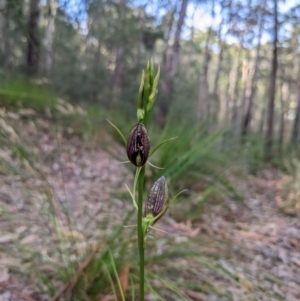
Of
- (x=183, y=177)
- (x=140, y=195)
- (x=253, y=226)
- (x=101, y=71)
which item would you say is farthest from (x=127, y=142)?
(x=101, y=71)

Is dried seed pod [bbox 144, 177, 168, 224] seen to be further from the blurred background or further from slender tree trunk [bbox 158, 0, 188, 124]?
slender tree trunk [bbox 158, 0, 188, 124]

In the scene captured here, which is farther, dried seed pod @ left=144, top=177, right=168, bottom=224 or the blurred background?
the blurred background

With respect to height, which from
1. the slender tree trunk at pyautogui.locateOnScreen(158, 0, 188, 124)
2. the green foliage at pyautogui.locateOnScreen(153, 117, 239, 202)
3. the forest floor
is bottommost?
the forest floor

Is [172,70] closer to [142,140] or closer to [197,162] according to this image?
[197,162]

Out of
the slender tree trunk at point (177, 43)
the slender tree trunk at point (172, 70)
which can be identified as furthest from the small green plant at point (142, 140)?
the slender tree trunk at point (177, 43)

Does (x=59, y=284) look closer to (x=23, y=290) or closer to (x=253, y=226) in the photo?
(x=23, y=290)

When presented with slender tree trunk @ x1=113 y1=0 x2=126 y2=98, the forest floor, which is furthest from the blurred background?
slender tree trunk @ x1=113 y1=0 x2=126 y2=98

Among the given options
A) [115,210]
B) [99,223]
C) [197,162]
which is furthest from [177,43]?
[99,223]
